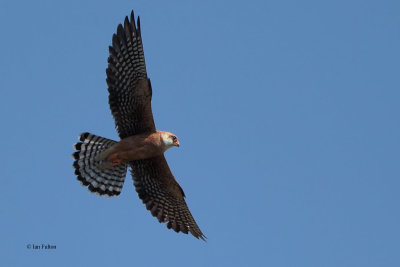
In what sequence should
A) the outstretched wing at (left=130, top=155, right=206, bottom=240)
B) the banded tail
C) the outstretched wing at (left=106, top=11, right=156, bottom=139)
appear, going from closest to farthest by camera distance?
the outstretched wing at (left=106, top=11, right=156, bottom=139), the banded tail, the outstretched wing at (left=130, top=155, right=206, bottom=240)

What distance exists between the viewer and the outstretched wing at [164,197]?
50.6 feet

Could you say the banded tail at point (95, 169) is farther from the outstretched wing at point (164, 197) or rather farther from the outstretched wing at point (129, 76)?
the outstretched wing at point (129, 76)

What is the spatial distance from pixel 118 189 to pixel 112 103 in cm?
215

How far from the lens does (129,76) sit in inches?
569

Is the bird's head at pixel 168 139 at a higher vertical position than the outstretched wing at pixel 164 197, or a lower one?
higher

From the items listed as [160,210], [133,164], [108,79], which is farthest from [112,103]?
[160,210]

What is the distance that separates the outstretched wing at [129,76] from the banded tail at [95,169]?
810 millimetres

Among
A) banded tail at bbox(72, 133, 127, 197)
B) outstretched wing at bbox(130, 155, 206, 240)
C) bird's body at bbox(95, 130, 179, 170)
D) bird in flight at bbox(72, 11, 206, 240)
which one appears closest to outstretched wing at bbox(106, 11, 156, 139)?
bird in flight at bbox(72, 11, 206, 240)

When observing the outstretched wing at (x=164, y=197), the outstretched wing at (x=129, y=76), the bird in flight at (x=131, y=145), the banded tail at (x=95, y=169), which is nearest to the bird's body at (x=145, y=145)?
the bird in flight at (x=131, y=145)

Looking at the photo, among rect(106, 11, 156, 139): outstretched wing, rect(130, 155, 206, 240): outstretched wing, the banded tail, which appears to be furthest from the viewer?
rect(130, 155, 206, 240): outstretched wing

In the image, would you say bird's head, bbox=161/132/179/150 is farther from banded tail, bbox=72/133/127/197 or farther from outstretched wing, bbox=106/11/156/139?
banded tail, bbox=72/133/127/197

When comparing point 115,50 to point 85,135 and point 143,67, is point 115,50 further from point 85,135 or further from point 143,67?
point 85,135

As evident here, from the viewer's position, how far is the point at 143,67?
1446 centimetres

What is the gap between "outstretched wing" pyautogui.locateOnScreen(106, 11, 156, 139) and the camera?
14.4 meters
